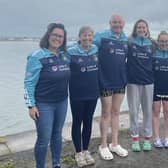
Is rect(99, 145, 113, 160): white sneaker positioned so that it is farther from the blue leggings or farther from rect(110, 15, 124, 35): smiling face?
rect(110, 15, 124, 35): smiling face

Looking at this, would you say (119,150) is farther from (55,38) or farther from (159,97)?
(55,38)

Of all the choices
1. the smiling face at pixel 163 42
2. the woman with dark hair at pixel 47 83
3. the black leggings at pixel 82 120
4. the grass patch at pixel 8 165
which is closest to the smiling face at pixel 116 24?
the smiling face at pixel 163 42

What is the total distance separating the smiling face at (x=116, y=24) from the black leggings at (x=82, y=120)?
3.38 feet

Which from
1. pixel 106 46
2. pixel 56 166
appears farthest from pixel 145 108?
pixel 56 166

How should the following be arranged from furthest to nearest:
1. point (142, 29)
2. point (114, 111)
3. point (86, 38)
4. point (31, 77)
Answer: point (114, 111) < point (142, 29) < point (86, 38) < point (31, 77)

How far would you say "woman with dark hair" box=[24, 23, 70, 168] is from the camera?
417 centimetres

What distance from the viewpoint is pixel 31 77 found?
4160 millimetres


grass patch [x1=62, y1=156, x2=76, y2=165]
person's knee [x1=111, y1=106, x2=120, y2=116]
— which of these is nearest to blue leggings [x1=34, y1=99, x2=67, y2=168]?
grass patch [x1=62, y1=156, x2=76, y2=165]

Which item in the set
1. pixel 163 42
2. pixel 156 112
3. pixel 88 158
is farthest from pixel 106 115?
pixel 163 42

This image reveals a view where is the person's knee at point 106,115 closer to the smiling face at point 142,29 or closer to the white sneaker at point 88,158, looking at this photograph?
the white sneaker at point 88,158

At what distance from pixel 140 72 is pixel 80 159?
1.51m

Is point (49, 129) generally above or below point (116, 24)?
below

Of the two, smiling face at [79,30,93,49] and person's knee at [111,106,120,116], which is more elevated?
smiling face at [79,30,93,49]

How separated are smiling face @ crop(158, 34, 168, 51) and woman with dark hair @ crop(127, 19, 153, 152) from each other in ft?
0.55
